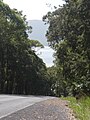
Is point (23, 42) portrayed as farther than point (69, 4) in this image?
Yes

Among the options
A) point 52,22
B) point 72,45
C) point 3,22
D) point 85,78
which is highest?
point 3,22

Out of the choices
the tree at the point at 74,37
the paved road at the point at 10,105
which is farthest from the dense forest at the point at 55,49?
the paved road at the point at 10,105

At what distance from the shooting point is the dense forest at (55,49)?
101 feet

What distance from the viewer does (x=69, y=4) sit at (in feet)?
116

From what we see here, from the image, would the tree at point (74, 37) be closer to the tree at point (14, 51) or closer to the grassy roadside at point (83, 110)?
the grassy roadside at point (83, 110)

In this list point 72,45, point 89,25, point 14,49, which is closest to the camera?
point 89,25

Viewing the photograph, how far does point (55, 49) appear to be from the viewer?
46812 mm

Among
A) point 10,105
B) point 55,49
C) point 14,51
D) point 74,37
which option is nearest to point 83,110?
point 10,105

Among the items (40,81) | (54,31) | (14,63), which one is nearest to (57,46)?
(54,31)

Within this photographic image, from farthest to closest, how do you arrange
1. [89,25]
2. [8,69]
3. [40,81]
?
[40,81], [8,69], [89,25]

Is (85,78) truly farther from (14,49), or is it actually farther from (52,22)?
(14,49)

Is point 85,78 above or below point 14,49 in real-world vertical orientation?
below

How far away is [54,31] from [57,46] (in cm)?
193

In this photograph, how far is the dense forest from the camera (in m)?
30.9
